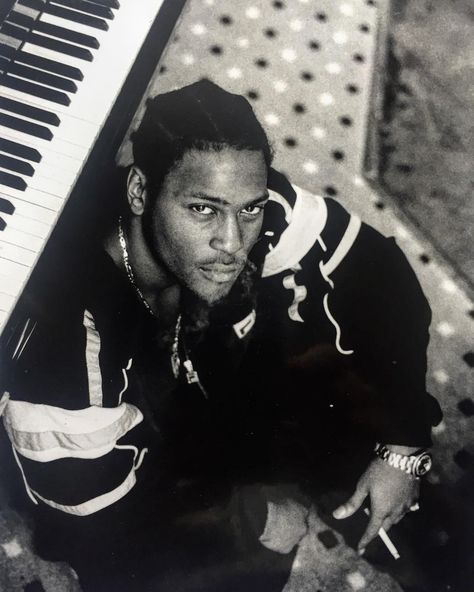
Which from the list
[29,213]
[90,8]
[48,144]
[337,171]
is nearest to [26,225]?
[29,213]

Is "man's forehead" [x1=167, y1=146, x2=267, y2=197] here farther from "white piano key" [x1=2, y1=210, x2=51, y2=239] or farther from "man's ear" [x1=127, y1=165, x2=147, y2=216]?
"white piano key" [x1=2, y1=210, x2=51, y2=239]

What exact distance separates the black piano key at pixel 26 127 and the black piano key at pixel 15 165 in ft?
0.14

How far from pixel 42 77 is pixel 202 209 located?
0.29 metres

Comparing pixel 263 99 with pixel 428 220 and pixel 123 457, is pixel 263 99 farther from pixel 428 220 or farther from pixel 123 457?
pixel 123 457

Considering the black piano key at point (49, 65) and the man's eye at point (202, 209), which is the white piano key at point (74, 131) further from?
the man's eye at point (202, 209)

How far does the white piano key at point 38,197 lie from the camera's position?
640 mm

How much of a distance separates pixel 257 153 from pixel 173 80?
343 millimetres

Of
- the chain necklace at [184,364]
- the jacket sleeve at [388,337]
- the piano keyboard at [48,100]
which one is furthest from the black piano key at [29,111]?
the jacket sleeve at [388,337]

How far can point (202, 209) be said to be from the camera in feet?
2.22

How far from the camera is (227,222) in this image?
0.68 m

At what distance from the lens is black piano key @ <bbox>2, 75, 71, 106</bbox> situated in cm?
66

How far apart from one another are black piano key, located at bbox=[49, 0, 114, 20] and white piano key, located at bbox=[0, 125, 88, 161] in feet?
0.67

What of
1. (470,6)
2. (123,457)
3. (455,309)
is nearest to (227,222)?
(123,457)

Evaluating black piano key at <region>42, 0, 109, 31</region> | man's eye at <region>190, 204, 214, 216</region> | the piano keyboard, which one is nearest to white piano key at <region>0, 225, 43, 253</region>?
the piano keyboard
